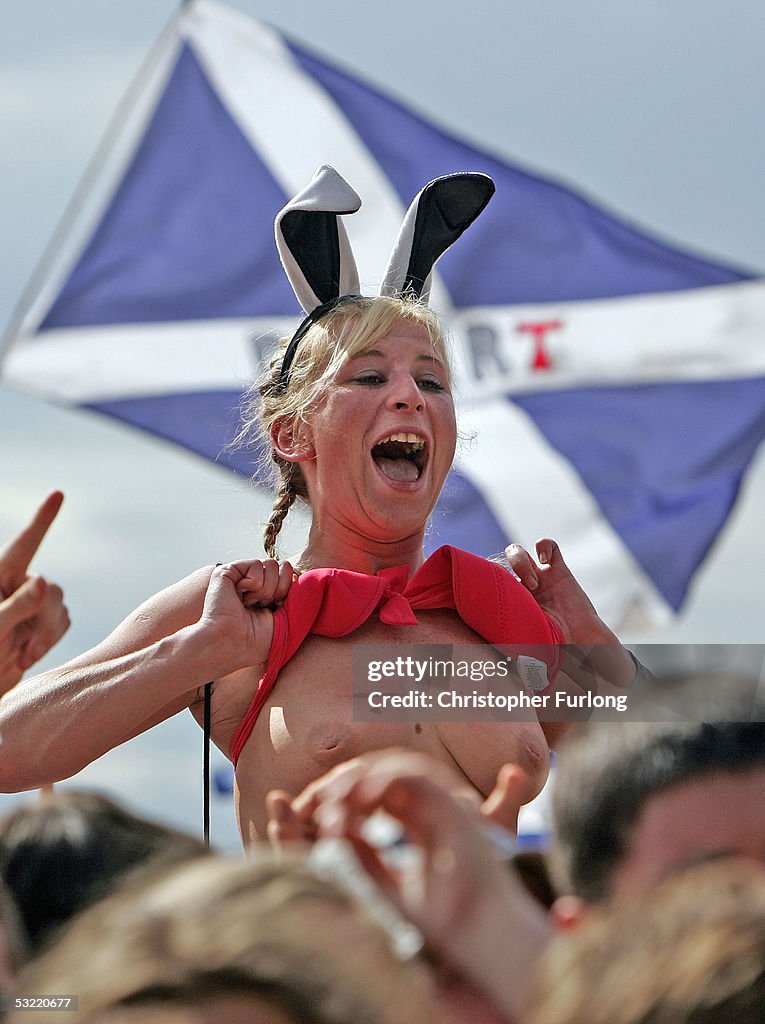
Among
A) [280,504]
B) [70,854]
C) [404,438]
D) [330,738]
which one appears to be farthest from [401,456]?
[70,854]

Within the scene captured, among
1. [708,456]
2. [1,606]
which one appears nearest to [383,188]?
[708,456]

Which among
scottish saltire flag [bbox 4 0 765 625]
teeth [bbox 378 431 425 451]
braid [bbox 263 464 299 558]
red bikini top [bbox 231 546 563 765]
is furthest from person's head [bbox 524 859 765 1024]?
scottish saltire flag [bbox 4 0 765 625]

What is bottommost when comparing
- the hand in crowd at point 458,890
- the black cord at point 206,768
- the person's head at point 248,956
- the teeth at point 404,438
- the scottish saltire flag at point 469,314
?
the scottish saltire flag at point 469,314

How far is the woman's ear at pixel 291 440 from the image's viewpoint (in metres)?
3.43

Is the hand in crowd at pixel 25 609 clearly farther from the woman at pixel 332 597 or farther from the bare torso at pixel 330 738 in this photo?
the bare torso at pixel 330 738

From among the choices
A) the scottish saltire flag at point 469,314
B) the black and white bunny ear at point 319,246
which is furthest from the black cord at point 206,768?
the scottish saltire flag at point 469,314

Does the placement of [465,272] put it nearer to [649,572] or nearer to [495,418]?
[495,418]

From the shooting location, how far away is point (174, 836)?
1857 millimetres

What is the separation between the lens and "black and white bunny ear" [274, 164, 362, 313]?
3.55m

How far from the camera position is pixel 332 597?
10.2 feet

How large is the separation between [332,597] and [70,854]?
1272mm

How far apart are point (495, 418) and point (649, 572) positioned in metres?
1.43

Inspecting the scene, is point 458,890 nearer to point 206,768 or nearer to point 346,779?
point 346,779

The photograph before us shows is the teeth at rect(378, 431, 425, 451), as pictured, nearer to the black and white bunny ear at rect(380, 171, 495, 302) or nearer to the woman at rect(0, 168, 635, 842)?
the woman at rect(0, 168, 635, 842)
